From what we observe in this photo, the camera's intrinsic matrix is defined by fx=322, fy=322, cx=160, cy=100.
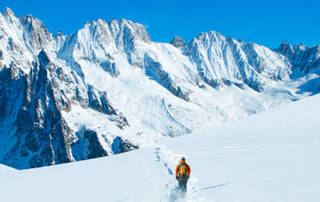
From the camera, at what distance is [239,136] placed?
3117 centimetres

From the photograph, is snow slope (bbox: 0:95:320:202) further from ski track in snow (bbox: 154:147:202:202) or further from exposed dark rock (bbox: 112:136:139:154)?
exposed dark rock (bbox: 112:136:139:154)

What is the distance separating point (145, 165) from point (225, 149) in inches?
260

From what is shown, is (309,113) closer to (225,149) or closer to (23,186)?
(225,149)

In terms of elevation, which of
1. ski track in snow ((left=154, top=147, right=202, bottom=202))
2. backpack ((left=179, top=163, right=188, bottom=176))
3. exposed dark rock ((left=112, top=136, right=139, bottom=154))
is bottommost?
ski track in snow ((left=154, top=147, right=202, bottom=202))

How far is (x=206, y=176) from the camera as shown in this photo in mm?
17984

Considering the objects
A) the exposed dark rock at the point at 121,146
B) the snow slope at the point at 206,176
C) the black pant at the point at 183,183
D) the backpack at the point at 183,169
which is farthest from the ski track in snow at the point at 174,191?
the exposed dark rock at the point at 121,146

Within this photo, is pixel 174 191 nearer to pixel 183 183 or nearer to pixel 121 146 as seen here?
pixel 183 183

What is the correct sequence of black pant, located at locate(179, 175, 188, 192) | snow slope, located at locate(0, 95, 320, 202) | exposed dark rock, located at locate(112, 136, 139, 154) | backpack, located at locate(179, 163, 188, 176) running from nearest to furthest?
snow slope, located at locate(0, 95, 320, 202) → black pant, located at locate(179, 175, 188, 192) → backpack, located at locate(179, 163, 188, 176) → exposed dark rock, located at locate(112, 136, 139, 154)

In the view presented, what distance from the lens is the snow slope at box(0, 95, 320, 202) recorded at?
14.1m

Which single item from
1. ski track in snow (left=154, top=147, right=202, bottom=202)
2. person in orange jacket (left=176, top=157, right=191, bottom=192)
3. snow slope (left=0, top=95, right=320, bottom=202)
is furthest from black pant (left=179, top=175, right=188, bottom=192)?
snow slope (left=0, top=95, right=320, bottom=202)

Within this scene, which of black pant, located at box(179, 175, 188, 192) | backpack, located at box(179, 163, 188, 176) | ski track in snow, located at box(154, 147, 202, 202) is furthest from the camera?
backpack, located at box(179, 163, 188, 176)

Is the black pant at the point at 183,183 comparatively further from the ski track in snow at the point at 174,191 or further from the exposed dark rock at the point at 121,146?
the exposed dark rock at the point at 121,146

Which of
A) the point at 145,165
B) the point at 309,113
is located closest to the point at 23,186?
the point at 145,165

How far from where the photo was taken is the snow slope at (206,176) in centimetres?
1414
